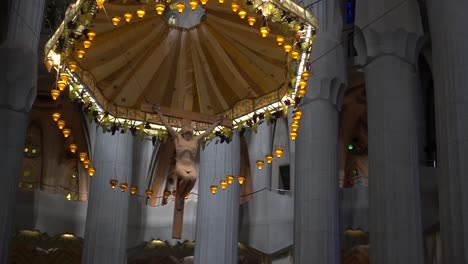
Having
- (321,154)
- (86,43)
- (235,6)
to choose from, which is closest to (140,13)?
(86,43)

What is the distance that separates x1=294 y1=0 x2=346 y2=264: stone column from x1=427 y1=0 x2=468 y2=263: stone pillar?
12.8 feet

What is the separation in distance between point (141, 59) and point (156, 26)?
667 millimetres

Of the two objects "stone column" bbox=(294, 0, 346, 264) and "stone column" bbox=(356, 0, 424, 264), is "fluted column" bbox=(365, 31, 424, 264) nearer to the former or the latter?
"stone column" bbox=(356, 0, 424, 264)

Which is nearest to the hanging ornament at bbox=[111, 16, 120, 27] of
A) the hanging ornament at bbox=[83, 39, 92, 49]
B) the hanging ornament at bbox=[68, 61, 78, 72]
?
the hanging ornament at bbox=[83, 39, 92, 49]

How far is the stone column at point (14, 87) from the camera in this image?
1487 centimetres

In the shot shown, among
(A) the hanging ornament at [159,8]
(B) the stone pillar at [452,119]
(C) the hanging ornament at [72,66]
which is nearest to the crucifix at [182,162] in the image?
(C) the hanging ornament at [72,66]

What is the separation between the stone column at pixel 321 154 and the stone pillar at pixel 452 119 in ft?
12.8

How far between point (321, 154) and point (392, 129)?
241cm

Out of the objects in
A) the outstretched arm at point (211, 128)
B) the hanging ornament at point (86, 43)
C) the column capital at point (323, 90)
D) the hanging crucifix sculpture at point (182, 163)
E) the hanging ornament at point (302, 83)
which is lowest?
the hanging crucifix sculpture at point (182, 163)

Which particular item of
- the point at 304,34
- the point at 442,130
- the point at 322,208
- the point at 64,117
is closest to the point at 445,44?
the point at 442,130

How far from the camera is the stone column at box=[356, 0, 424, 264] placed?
13555 millimetres

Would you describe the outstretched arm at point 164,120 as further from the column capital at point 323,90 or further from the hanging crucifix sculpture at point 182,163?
the column capital at point 323,90

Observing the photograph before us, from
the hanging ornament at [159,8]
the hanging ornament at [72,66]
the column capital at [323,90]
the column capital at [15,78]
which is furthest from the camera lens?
the column capital at [323,90]

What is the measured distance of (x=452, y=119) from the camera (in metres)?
12.0
